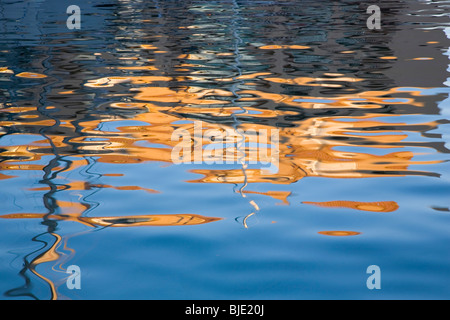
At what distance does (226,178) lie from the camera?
3.71 meters

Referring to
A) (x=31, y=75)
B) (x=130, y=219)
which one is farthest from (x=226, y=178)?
(x=31, y=75)

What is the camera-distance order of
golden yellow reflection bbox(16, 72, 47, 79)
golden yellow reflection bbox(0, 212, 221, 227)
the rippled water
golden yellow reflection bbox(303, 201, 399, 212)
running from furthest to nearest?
golden yellow reflection bbox(16, 72, 47, 79) < golden yellow reflection bbox(303, 201, 399, 212) < golden yellow reflection bbox(0, 212, 221, 227) < the rippled water

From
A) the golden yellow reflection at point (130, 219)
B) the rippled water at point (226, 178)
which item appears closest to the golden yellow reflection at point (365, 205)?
the rippled water at point (226, 178)

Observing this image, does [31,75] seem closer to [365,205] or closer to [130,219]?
[130,219]

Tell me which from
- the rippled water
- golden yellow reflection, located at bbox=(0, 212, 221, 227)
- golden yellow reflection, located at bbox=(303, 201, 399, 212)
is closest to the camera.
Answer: the rippled water

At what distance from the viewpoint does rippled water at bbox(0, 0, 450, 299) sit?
2.53m

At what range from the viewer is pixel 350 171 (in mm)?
3777

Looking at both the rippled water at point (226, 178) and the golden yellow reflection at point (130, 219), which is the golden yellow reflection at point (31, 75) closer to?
the rippled water at point (226, 178)

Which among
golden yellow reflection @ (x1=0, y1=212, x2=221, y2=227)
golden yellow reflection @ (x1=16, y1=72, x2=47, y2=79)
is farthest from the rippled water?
golden yellow reflection @ (x1=16, y1=72, x2=47, y2=79)

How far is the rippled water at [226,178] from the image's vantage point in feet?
8.31

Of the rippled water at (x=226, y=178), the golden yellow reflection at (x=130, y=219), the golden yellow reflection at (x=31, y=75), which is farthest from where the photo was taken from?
the golden yellow reflection at (x=31, y=75)

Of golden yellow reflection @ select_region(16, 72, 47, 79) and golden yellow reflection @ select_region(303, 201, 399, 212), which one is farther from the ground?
golden yellow reflection @ select_region(16, 72, 47, 79)

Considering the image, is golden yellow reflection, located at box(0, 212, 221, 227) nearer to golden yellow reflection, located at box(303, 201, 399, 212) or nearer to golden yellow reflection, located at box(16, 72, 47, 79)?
golden yellow reflection, located at box(303, 201, 399, 212)
